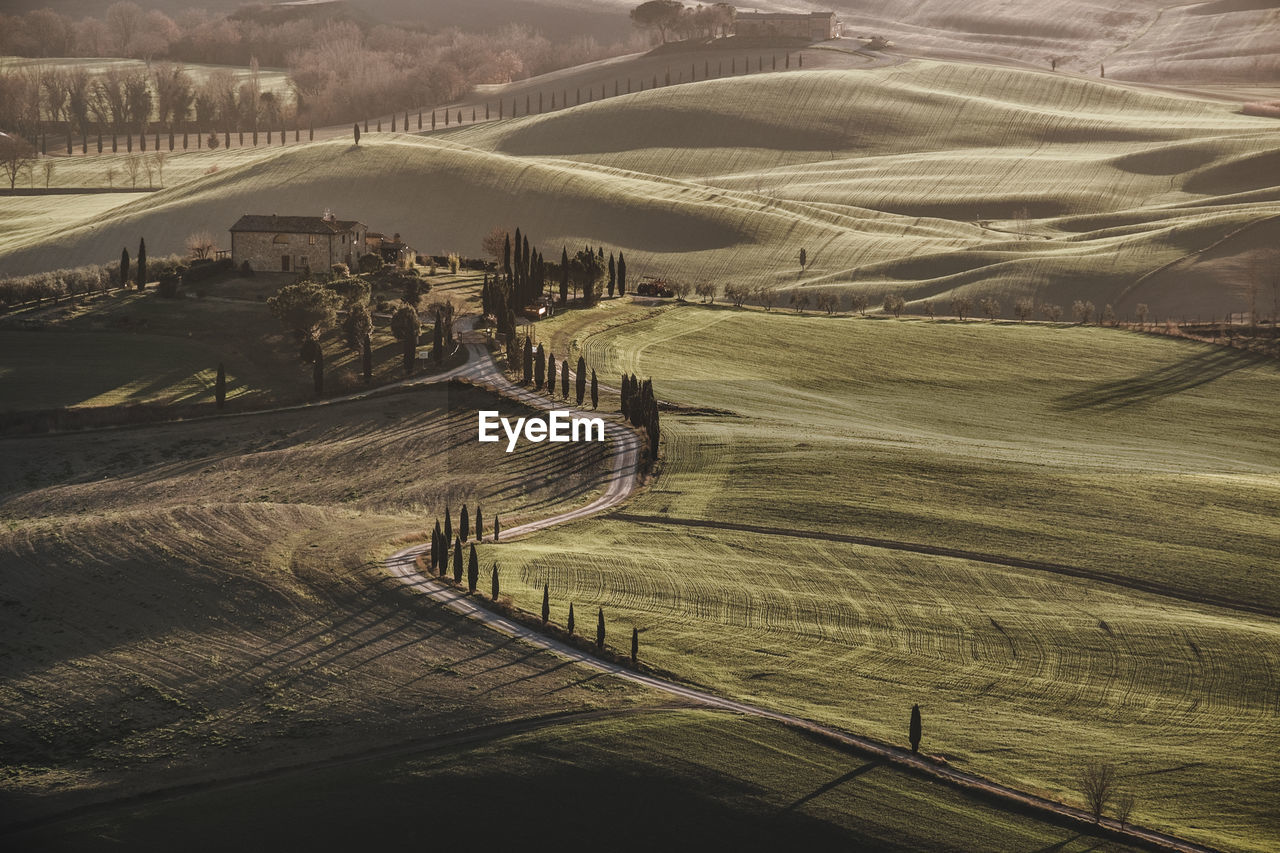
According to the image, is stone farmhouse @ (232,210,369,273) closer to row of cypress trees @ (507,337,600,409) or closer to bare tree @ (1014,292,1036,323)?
row of cypress trees @ (507,337,600,409)

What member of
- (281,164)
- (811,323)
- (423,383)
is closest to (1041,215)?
(811,323)

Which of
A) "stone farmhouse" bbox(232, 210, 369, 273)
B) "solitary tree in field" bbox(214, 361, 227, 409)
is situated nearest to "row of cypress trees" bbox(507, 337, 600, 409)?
"solitary tree in field" bbox(214, 361, 227, 409)

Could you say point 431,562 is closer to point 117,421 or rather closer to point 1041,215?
point 117,421

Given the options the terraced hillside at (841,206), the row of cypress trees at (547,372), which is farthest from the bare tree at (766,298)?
the row of cypress trees at (547,372)

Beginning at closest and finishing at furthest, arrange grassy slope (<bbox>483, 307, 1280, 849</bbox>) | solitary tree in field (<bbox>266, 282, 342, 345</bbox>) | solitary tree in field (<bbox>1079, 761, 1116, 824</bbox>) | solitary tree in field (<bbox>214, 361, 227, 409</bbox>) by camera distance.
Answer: solitary tree in field (<bbox>1079, 761, 1116, 824</bbox>)
grassy slope (<bbox>483, 307, 1280, 849</bbox>)
solitary tree in field (<bbox>214, 361, 227, 409</bbox>)
solitary tree in field (<bbox>266, 282, 342, 345</bbox>)

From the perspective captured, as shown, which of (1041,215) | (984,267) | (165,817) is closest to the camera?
(165,817)
